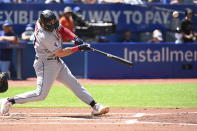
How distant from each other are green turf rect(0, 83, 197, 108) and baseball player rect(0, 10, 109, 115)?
6.20 ft

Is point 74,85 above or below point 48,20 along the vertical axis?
below

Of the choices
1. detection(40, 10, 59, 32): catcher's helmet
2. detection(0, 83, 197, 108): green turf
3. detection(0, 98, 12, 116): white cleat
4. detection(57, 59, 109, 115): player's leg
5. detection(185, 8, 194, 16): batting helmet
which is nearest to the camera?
detection(40, 10, 59, 32): catcher's helmet

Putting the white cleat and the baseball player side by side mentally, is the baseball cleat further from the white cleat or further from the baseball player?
the white cleat

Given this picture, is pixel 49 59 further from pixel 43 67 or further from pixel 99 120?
pixel 99 120

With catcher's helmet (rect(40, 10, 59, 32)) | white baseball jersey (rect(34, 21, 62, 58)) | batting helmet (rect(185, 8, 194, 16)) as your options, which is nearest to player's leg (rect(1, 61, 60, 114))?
white baseball jersey (rect(34, 21, 62, 58))

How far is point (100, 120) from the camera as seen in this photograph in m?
9.16

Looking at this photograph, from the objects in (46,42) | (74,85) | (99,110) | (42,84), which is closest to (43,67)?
(42,84)

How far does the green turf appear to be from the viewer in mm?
11617

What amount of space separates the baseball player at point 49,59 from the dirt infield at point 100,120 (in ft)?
0.99

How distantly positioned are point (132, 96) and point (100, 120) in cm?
397

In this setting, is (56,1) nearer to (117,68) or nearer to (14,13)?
(14,13)

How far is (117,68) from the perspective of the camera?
17.1 metres

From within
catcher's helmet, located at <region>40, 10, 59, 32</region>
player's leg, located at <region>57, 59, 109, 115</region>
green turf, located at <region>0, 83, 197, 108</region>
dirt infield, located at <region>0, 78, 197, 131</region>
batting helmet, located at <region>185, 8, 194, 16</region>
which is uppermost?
catcher's helmet, located at <region>40, 10, 59, 32</region>

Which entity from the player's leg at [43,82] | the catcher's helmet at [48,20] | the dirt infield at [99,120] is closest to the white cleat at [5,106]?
the dirt infield at [99,120]
